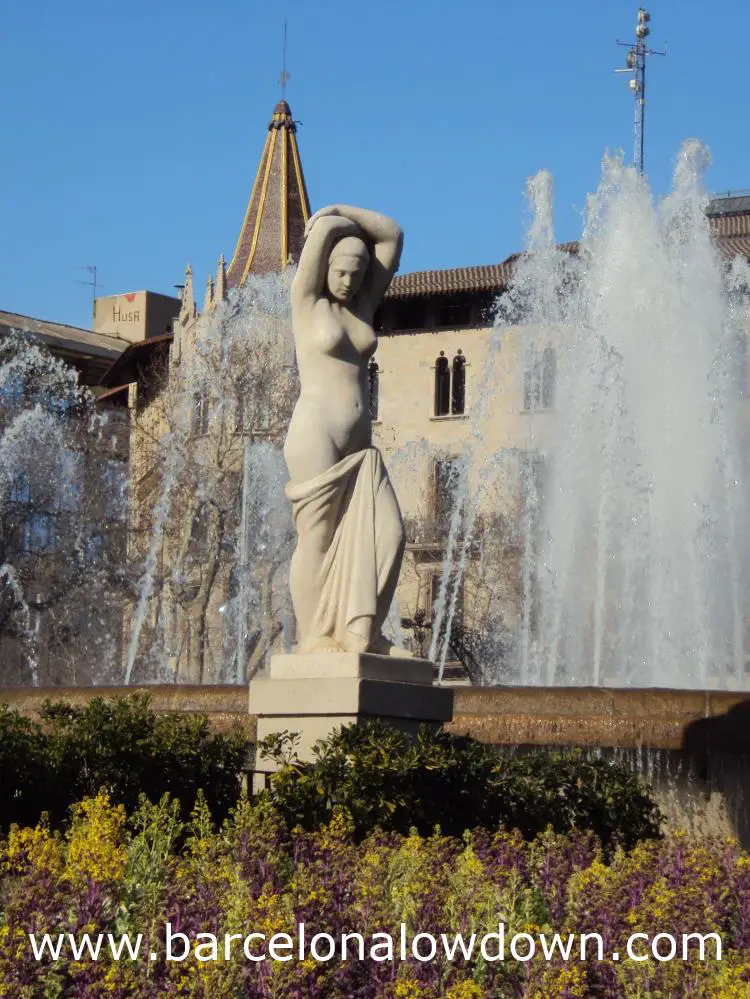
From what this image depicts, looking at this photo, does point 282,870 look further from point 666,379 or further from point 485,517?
point 485,517

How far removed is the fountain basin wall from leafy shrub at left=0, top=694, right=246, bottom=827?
5.07ft

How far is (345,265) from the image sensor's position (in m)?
9.50

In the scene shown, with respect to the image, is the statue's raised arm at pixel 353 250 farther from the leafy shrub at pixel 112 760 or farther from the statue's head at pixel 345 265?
the leafy shrub at pixel 112 760

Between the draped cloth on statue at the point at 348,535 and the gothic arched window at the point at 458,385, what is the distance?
48355 mm

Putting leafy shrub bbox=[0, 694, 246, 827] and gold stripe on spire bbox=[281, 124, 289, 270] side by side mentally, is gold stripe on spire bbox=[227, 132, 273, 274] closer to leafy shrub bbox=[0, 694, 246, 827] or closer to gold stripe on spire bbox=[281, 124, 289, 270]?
gold stripe on spire bbox=[281, 124, 289, 270]

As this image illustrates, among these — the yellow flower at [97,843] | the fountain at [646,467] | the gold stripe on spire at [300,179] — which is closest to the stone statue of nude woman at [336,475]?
the yellow flower at [97,843]

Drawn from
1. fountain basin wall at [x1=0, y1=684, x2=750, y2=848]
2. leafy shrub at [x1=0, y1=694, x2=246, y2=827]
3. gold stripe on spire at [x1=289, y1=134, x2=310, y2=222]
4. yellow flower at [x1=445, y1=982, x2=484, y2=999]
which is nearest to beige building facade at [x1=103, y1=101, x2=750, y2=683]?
gold stripe on spire at [x1=289, y1=134, x2=310, y2=222]

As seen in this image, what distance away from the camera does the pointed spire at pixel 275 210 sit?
67.1 metres

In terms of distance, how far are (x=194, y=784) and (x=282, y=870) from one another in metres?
2.25

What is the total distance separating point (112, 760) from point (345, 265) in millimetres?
2843

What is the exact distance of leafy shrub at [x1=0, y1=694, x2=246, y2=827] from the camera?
8.19 meters

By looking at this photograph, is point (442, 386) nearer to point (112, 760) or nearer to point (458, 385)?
point (458, 385)

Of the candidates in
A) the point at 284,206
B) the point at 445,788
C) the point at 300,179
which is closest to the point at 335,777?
the point at 445,788

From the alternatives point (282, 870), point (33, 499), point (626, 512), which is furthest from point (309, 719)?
point (33, 499)
